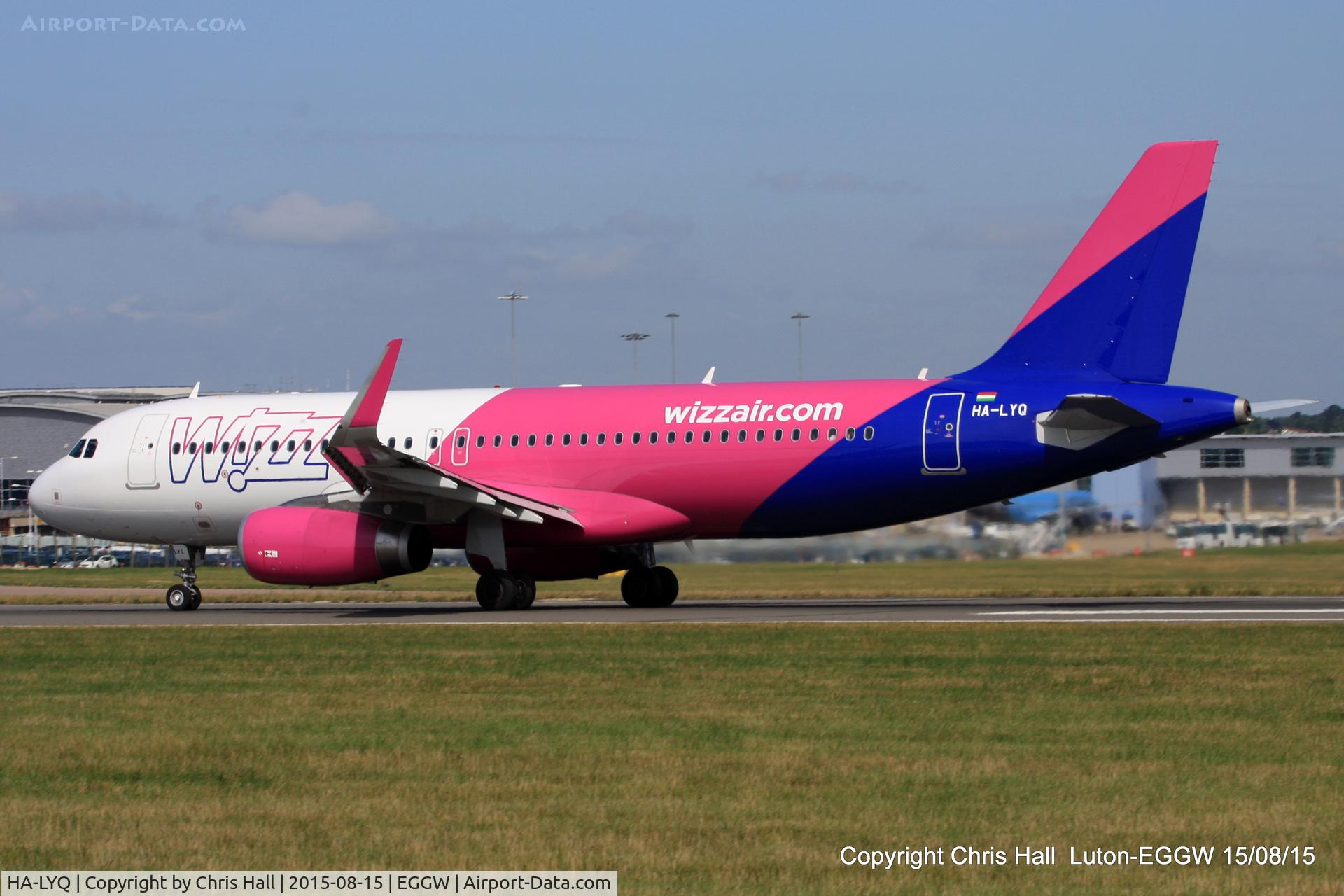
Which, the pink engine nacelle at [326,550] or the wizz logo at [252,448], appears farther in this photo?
the wizz logo at [252,448]

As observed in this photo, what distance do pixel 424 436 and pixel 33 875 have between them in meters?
21.4

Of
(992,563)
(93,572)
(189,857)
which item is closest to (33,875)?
(189,857)

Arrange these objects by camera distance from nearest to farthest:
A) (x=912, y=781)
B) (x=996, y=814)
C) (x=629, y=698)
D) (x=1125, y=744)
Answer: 1. (x=996, y=814)
2. (x=912, y=781)
3. (x=1125, y=744)
4. (x=629, y=698)

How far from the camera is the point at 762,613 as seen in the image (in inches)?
973

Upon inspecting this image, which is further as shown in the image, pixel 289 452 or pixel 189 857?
pixel 289 452

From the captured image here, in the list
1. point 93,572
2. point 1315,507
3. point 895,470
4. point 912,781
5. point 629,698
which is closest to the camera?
point 912,781

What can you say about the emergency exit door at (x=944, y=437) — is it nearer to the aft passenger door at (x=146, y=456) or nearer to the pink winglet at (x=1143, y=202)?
the pink winglet at (x=1143, y=202)

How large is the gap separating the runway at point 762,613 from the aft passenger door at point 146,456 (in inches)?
96.6

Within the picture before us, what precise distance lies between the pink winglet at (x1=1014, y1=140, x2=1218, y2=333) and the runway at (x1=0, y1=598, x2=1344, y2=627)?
5277 millimetres

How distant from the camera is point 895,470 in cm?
2500

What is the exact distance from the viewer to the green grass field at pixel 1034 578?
27.6 metres

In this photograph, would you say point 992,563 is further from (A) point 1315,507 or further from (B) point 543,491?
(B) point 543,491
